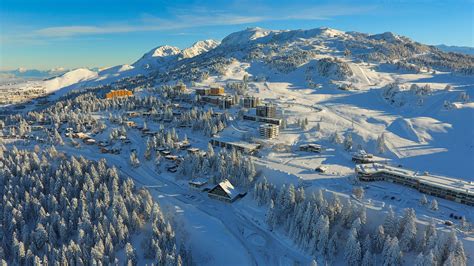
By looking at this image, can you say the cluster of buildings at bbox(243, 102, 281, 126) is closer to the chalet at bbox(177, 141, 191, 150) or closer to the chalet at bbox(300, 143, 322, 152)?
the chalet at bbox(300, 143, 322, 152)

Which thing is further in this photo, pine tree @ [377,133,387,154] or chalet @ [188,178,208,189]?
pine tree @ [377,133,387,154]

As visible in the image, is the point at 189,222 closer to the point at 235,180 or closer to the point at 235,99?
the point at 235,180

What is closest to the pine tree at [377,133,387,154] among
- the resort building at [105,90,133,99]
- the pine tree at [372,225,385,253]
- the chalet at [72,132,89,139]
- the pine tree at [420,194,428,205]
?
the pine tree at [420,194,428,205]

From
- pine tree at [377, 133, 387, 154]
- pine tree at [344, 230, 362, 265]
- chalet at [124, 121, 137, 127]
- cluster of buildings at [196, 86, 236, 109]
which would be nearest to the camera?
pine tree at [344, 230, 362, 265]

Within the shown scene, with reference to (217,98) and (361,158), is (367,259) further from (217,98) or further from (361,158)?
(217,98)

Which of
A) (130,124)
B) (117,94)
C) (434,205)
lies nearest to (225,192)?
(434,205)

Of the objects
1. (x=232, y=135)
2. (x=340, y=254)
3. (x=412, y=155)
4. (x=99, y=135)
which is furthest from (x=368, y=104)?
(x=99, y=135)

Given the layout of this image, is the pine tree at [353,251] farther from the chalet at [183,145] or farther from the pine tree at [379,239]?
the chalet at [183,145]

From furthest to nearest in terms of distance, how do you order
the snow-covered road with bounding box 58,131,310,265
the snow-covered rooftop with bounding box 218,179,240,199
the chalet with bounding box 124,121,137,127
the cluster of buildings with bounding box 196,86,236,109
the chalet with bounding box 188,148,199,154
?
the cluster of buildings with bounding box 196,86,236,109
the chalet with bounding box 124,121,137,127
the chalet with bounding box 188,148,199,154
the snow-covered rooftop with bounding box 218,179,240,199
the snow-covered road with bounding box 58,131,310,265
